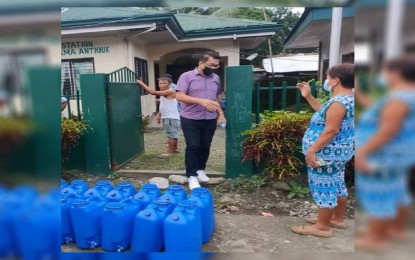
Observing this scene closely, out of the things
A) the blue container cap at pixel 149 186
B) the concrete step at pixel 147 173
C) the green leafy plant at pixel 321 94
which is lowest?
the blue container cap at pixel 149 186

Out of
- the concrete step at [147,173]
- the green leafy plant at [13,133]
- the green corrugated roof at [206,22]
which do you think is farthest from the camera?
the concrete step at [147,173]

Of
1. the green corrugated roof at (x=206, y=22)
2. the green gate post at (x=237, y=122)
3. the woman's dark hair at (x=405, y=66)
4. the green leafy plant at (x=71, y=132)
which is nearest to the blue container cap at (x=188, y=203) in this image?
the green gate post at (x=237, y=122)

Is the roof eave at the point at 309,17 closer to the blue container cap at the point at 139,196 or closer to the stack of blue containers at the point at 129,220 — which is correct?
the stack of blue containers at the point at 129,220

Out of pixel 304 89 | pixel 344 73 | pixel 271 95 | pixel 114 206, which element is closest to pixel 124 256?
pixel 114 206

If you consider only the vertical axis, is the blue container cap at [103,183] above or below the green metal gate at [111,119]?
below

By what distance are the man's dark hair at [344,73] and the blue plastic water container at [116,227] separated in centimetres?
133

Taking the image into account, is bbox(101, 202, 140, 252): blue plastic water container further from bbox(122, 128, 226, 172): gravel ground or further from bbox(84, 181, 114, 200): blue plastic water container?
bbox(122, 128, 226, 172): gravel ground

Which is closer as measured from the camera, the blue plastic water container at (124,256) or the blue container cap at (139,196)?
the blue plastic water container at (124,256)

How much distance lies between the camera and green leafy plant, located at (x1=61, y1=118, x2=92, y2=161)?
1839 millimetres

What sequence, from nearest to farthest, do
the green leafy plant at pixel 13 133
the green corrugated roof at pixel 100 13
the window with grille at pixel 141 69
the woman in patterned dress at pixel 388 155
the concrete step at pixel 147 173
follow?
the woman in patterned dress at pixel 388 155, the green leafy plant at pixel 13 133, the green corrugated roof at pixel 100 13, the window with grille at pixel 141 69, the concrete step at pixel 147 173

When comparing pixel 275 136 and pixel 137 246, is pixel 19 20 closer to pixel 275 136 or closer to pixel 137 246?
pixel 137 246

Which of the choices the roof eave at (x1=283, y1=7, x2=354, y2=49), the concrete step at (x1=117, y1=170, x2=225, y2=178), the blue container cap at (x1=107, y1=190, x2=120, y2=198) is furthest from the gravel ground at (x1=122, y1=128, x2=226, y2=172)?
the roof eave at (x1=283, y1=7, x2=354, y2=49)

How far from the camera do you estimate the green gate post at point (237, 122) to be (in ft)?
6.69

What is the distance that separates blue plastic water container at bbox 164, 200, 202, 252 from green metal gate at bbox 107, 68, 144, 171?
0.54 metres
